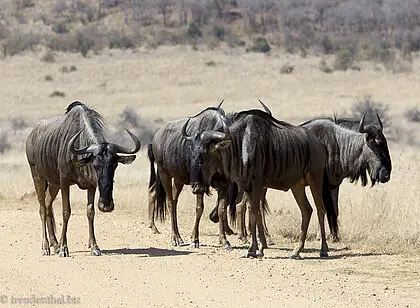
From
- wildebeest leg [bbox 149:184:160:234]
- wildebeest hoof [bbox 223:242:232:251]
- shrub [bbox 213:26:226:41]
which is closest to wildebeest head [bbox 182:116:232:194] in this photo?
wildebeest hoof [bbox 223:242:232:251]

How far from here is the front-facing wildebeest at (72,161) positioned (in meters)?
12.5

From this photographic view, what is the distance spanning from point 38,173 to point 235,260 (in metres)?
3.33

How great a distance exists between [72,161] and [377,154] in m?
4.64

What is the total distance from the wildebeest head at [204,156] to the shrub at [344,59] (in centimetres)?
4151

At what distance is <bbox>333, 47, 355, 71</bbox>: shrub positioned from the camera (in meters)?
54.0

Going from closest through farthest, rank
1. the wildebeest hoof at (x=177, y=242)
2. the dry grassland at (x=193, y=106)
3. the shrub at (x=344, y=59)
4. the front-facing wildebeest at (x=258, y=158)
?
the front-facing wildebeest at (x=258, y=158) < the wildebeest hoof at (x=177, y=242) < the dry grassland at (x=193, y=106) < the shrub at (x=344, y=59)

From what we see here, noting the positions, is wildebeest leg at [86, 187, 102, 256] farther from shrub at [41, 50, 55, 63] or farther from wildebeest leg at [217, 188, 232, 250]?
shrub at [41, 50, 55, 63]

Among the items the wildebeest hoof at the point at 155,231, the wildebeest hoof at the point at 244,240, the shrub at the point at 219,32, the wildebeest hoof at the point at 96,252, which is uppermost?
the wildebeest hoof at the point at 96,252

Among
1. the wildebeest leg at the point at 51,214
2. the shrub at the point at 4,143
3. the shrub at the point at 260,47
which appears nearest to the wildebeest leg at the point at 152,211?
the wildebeest leg at the point at 51,214

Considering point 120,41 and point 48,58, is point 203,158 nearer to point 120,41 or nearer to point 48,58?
point 48,58

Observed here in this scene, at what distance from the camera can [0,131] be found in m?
36.0

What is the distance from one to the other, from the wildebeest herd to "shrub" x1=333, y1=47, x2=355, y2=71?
39.4 meters

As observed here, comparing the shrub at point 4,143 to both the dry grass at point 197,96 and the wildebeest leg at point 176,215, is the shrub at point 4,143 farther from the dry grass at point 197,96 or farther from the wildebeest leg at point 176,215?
the wildebeest leg at point 176,215

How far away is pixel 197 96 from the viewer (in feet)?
149
